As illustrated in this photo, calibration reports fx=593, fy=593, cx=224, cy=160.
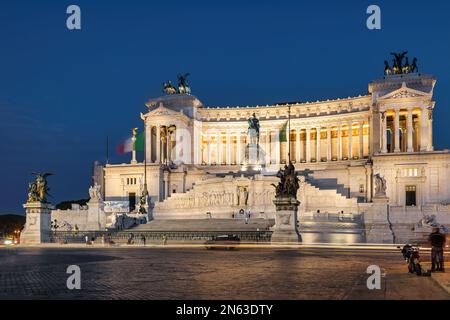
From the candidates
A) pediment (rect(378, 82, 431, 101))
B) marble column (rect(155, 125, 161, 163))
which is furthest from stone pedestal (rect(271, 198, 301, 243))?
marble column (rect(155, 125, 161, 163))

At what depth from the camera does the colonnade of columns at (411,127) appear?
8931 centimetres

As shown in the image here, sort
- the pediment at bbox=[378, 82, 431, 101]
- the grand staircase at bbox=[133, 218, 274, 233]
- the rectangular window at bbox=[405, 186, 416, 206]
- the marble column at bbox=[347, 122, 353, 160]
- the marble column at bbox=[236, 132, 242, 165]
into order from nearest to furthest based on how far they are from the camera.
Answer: the grand staircase at bbox=[133, 218, 274, 233] < the rectangular window at bbox=[405, 186, 416, 206] < the pediment at bbox=[378, 82, 431, 101] < the marble column at bbox=[347, 122, 353, 160] < the marble column at bbox=[236, 132, 242, 165]

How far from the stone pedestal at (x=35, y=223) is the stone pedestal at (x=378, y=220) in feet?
104

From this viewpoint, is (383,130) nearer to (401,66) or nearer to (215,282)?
(401,66)

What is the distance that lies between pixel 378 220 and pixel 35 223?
34341mm

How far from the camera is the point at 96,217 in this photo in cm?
6981

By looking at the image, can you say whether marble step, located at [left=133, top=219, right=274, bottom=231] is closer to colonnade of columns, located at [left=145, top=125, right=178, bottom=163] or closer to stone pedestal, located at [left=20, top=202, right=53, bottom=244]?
stone pedestal, located at [left=20, top=202, right=53, bottom=244]

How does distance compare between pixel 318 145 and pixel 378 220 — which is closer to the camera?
pixel 378 220

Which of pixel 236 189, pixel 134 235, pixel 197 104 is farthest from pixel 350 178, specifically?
pixel 134 235

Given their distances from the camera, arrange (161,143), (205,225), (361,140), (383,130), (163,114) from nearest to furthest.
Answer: (205,225), (383,130), (361,140), (163,114), (161,143)

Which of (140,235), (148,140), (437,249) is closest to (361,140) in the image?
(148,140)

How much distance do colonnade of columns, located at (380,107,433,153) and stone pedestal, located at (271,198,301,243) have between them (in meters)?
48.9

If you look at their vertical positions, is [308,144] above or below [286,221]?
above

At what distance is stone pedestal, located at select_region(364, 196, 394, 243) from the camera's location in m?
60.2
